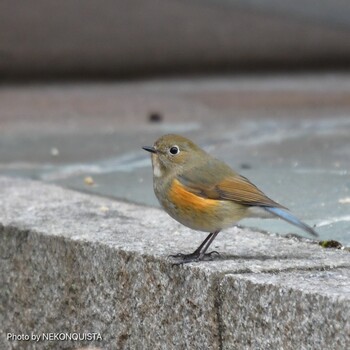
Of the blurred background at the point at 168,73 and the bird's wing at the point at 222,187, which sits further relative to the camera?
the blurred background at the point at 168,73

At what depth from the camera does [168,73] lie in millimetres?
10328

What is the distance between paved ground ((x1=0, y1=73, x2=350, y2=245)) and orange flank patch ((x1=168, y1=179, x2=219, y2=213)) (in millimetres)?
632

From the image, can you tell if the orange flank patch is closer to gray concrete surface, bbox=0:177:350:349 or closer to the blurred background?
gray concrete surface, bbox=0:177:350:349

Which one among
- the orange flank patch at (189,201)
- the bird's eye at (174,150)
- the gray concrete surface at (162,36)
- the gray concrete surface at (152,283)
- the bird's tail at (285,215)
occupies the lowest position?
the gray concrete surface at (152,283)

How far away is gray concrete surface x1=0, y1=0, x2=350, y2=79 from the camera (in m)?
9.89

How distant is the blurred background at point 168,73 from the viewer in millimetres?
8289

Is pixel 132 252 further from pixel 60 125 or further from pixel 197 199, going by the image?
pixel 60 125

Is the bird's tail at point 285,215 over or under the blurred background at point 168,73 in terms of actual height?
under

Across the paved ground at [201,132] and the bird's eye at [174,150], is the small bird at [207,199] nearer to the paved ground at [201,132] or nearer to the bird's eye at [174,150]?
the bird's eye at [174,150]

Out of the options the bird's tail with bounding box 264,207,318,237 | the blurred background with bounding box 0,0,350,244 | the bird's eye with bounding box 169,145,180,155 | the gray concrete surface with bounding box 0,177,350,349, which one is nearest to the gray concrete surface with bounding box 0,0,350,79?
the blurred background with bounding box 0,0,350,244

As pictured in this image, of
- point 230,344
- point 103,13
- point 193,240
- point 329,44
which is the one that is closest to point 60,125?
point 103,13

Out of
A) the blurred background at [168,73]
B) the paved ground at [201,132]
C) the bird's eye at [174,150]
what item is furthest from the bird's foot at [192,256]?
the blurred background at [168,73]

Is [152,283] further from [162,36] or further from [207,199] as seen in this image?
[162,36]

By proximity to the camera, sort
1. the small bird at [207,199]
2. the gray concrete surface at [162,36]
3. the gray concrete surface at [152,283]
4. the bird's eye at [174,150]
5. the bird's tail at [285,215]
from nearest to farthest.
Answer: the gray concrete surface at [152,283], the bird's tail at [285,215], the small bird at [207,199], the bird's eye at [174,150], the gray concrete surface at [162,36]
